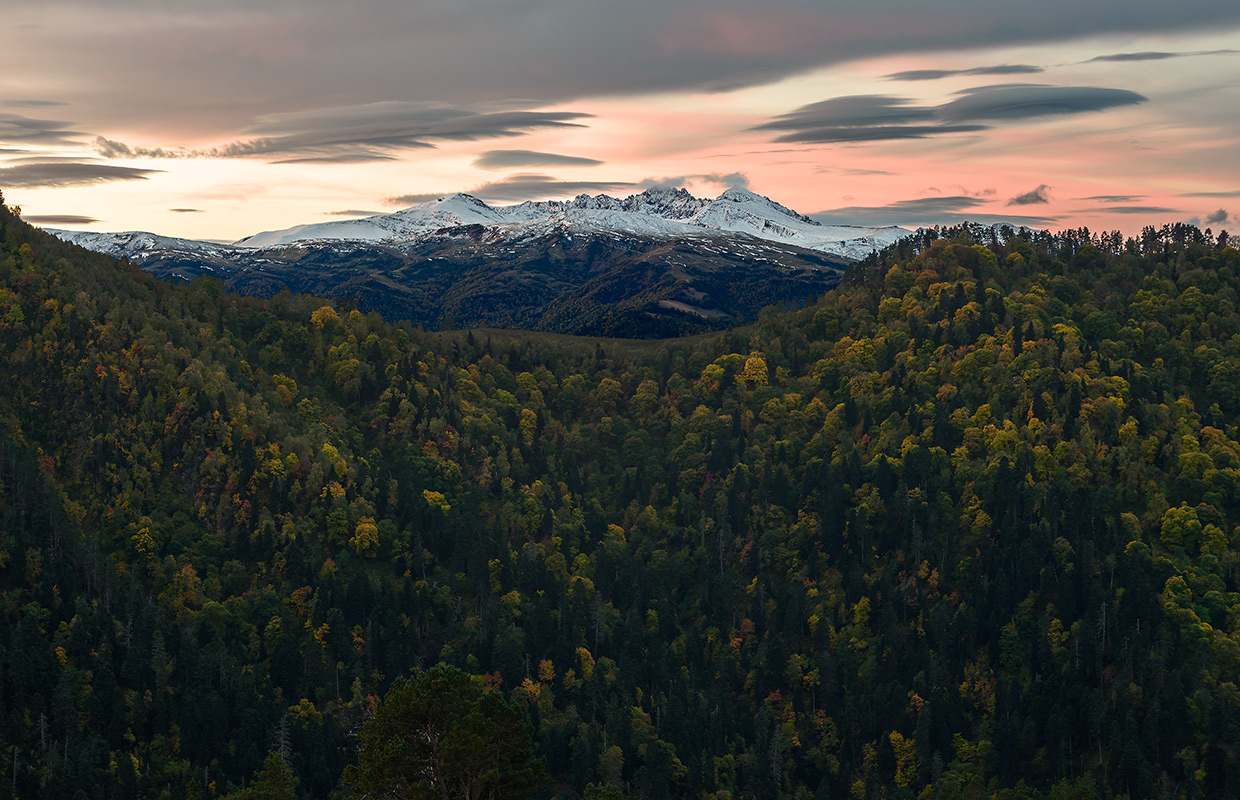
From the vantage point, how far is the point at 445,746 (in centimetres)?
9981

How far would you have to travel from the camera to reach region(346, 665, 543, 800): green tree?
100250mm

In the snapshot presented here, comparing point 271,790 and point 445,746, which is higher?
point 445,746

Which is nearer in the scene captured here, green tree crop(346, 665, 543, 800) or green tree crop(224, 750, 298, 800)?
green tree crop(346, 665, 543, 800)

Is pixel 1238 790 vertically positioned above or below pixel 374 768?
below

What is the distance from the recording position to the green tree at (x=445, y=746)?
10025 cm

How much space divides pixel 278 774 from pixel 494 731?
5210 centimetres

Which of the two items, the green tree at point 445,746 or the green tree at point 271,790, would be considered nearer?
the green tree at point 445,746

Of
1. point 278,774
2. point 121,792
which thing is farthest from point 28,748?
point 278,774

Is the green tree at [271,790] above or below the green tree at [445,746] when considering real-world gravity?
below

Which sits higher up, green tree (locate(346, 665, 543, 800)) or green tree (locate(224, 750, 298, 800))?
green tree (locate(346, 665, 543, 800))

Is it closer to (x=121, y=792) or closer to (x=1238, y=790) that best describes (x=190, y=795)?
(x=121, y=792)

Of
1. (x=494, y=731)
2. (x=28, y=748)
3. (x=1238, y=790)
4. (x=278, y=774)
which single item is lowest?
(x=1238, y=790)

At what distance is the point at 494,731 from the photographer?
102 m

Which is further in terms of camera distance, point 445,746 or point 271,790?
point 271,790
